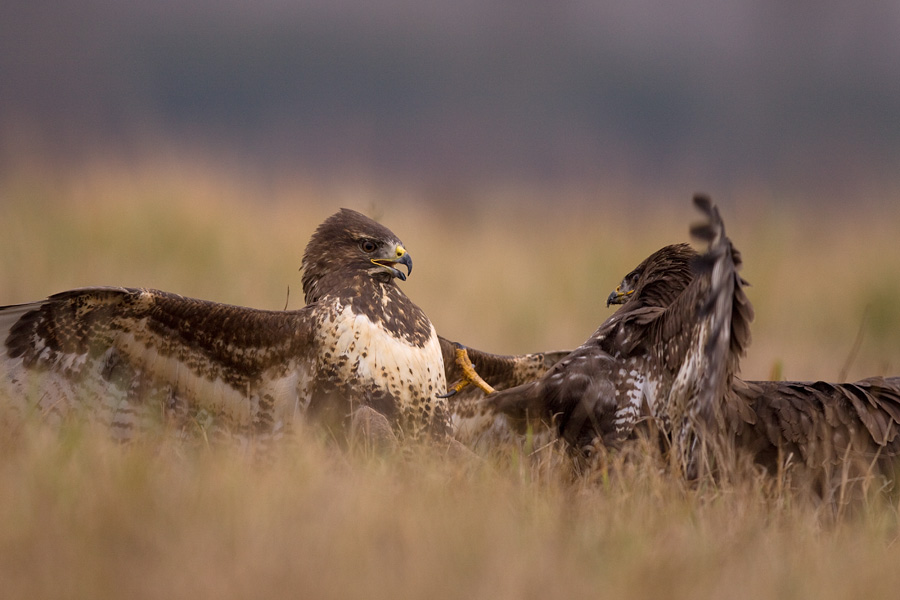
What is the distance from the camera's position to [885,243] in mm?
10836

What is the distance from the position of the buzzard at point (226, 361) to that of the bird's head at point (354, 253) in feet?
0.11

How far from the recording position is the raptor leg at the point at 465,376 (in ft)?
16.0

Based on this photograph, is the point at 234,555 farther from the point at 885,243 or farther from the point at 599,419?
the point at 885,243

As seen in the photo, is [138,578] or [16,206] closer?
[138,578]

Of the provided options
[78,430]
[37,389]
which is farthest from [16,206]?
[78,430]

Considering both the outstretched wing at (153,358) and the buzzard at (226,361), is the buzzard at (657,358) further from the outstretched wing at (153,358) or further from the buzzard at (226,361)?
the outstretched wing at (153,358)

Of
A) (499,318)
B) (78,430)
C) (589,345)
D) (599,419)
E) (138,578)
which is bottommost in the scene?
(138,578)

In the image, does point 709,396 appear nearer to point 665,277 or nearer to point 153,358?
point 665,277

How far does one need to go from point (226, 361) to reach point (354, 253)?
877 millimetres

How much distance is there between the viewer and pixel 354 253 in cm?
483

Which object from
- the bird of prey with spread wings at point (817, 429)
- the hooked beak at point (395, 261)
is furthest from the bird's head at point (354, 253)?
the bird of prey with spread wings at point (817, 429)

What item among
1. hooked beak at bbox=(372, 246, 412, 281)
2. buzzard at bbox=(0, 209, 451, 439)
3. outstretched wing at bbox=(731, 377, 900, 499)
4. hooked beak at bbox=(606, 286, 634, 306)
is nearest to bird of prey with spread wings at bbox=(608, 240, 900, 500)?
outstretched wing at bbox=(731, 377, 900, 499)

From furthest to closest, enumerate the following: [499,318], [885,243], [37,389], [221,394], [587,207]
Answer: [587,207]
[885,243]
[499,318]
[221,394]
[37,389]

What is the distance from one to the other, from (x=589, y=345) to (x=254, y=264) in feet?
17.7
